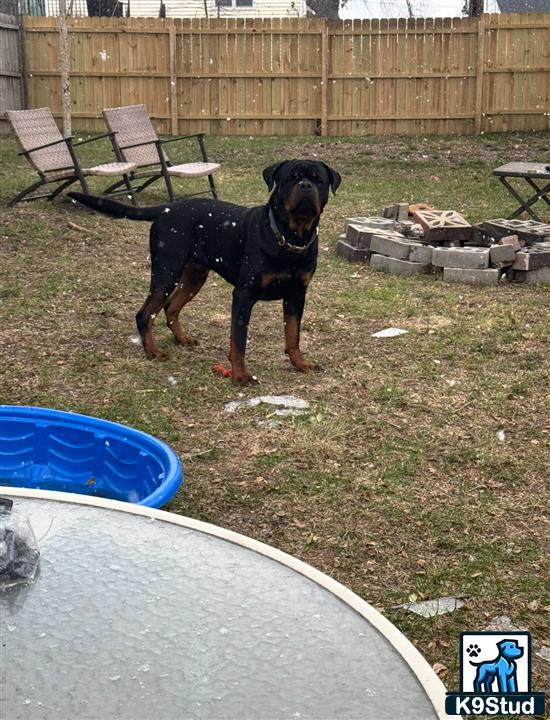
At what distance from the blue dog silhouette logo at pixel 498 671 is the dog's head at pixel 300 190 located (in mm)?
2750

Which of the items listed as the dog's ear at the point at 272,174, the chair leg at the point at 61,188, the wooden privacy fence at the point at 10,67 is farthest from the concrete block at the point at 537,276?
the wooden privacy fence at the point at 10,67

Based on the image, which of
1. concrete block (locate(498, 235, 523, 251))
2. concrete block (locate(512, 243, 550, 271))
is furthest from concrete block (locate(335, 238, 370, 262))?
concrete block (locate(512, 243, 550, 271))

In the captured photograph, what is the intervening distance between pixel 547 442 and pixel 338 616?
320cm

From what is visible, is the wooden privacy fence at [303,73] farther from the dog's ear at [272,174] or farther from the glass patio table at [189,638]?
the glass patio table at [189,638]

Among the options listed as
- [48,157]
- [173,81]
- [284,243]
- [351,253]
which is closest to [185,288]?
[284,243]

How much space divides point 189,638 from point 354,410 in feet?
11.4

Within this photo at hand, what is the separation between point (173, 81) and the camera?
17.0 metres

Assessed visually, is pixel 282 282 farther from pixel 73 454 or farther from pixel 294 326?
pixel 73 454

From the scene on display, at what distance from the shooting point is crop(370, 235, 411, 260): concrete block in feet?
26.6

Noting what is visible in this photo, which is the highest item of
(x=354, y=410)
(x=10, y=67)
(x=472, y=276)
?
(x=10, y=67)

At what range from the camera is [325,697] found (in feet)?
4.64

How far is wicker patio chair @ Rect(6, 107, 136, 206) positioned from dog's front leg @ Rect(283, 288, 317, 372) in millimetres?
5346

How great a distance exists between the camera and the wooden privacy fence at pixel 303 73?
662 inches

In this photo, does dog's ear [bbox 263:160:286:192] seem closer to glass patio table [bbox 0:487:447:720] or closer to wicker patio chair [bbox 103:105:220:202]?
glass patio table [bbox 0:487:447:720]
